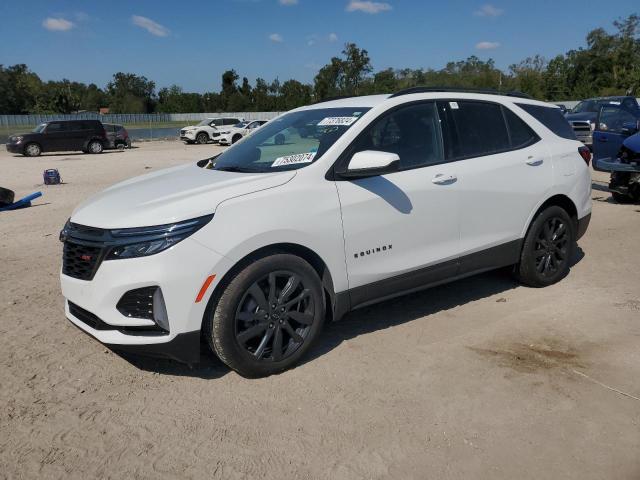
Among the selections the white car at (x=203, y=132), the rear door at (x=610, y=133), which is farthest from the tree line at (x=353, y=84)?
the rear door at (x=610, y=133)

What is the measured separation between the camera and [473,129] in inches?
184

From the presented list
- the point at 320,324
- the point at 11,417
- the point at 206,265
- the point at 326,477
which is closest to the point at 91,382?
the point at 11,417

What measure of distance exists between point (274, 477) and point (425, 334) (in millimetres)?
1965

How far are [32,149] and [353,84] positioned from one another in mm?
55377

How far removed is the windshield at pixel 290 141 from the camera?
3.98 m

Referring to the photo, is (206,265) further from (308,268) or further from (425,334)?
(425,334)

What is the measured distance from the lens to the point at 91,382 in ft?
12.0

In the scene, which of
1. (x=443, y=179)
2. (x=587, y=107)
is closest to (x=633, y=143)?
(x=443, y=179)

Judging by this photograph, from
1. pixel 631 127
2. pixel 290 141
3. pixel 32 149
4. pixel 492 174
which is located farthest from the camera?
pixel 32 149

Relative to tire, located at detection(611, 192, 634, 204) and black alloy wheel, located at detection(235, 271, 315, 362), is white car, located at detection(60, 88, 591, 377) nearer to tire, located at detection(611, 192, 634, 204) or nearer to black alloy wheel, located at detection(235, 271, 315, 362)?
black alloy wheel, located at detection(235, 271, 315, 362)

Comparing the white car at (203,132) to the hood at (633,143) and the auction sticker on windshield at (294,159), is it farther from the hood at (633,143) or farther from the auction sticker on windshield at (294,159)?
the auction sticker on windshield at (294,159)

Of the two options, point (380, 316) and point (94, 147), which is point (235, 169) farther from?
point (94, 147)

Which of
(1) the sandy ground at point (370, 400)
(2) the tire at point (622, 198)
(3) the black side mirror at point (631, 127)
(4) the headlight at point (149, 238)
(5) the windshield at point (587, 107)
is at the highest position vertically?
(5) the windshield at point (587, 107)

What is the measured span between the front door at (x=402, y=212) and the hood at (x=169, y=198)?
0.59 meters
